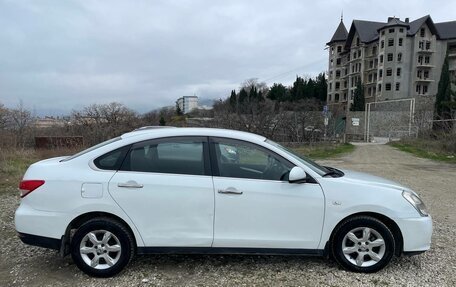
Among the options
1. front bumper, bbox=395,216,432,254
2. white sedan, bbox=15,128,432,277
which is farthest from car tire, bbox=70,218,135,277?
front bumper, bbox=395,216,432,254

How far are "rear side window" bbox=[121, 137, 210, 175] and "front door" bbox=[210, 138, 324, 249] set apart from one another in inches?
8.4

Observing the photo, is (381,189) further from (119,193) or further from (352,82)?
(352,82)

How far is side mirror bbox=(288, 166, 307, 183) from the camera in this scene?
359 centimetres

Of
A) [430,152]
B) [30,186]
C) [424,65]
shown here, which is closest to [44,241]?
[30,186]

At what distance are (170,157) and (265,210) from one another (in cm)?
119

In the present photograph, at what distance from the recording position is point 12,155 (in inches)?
518

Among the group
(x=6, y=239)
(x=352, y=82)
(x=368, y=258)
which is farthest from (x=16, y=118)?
(x=352, y=82)

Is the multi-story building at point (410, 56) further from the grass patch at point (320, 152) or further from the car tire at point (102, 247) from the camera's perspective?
the car tire at point (102, 247)

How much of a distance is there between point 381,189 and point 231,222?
170 cm

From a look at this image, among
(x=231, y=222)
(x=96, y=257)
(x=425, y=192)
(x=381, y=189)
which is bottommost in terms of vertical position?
(x=425, y=192)

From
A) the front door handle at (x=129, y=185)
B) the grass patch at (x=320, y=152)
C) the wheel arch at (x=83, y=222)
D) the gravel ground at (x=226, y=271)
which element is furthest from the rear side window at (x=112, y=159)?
the grass patch at (x=320, y=152)

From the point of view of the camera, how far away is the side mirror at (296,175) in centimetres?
359

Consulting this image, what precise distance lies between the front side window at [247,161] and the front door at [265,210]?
0.01m

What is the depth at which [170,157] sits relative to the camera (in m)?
3.80
